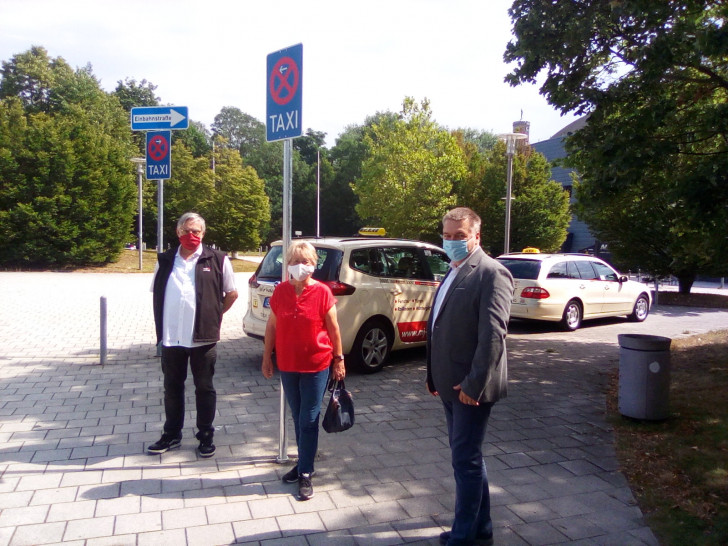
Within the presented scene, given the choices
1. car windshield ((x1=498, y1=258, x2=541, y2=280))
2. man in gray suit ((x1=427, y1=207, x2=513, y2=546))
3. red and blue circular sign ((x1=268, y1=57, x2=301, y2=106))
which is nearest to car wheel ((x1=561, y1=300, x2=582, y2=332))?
car windshield ((x1=498, y1=258, x2=541, y2=280))

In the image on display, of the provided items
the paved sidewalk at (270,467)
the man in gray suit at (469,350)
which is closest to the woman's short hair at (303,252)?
Result: the man in gray suit at (469,350)

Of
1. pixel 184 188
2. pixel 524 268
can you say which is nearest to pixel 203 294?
pixel 524 268

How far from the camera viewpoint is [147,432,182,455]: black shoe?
4.83m

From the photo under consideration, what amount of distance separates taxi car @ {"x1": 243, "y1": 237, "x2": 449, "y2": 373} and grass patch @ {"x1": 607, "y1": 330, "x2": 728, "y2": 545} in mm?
2839

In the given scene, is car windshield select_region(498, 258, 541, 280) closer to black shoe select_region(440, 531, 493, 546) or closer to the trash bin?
the trash bin

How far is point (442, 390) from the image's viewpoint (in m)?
3.38

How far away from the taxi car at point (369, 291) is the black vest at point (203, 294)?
2663 millimetres

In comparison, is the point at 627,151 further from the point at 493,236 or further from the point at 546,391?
the point at 493,236

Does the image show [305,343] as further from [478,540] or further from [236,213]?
[236,213]

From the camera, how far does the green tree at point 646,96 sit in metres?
6.07

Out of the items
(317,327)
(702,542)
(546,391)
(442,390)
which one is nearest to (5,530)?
(317,327)

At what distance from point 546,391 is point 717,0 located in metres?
4.95

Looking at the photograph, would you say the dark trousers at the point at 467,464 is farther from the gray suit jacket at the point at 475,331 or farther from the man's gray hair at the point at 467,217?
the man's gray hair at the point at 467,217

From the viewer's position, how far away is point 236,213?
3791cm
